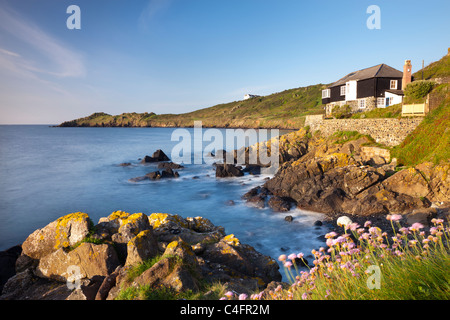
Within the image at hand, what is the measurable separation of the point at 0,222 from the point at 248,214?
22.7 metres

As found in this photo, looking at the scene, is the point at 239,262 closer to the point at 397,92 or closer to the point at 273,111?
the point at 397,92

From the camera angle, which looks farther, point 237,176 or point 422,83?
point 237,176

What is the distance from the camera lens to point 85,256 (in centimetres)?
849

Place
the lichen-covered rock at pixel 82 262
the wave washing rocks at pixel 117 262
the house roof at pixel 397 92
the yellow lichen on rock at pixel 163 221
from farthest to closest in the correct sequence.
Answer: the house roof at pixel 397 92, the yellow lichen on rock at pixel 163 221, the lichen-covered rock at pixel 82 262, the wave washing rocks at pixel 117 262

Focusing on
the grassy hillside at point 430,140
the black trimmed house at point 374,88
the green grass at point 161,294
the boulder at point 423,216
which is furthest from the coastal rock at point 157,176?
the black trimmed house at point 374,88

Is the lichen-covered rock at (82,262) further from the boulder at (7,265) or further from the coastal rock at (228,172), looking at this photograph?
the coastal rock at (228,172)

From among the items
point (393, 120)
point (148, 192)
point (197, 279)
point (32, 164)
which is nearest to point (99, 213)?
point (148, 192)

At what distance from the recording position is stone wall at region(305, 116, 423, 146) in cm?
2944

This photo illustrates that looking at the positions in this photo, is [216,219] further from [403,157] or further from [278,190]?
[403,157]

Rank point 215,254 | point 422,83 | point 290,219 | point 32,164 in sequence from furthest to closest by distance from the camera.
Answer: point 32,164 → point 422,83 → point 290,219 → point 215,254

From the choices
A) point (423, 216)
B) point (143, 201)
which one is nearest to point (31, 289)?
point (423, 216)

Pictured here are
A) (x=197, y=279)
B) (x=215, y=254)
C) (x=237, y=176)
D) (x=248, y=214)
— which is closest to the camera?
(x=197, y=279)

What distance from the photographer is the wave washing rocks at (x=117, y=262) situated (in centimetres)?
622

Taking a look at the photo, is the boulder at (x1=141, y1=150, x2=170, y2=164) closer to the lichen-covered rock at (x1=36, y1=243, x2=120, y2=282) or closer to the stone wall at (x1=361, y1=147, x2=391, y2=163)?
the stone wall at (x1=361, y1=147, x2=391, y2=163)
